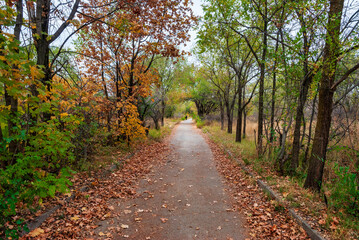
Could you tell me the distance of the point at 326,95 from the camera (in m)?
4.68

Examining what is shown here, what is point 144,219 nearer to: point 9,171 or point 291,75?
point 9,171

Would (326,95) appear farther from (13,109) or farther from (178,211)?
(13,109)

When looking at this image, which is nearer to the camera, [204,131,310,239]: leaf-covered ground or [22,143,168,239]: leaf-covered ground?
[22,143,168,239]: leaf-covered ground

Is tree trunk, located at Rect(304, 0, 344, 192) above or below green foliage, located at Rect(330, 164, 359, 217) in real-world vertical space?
above

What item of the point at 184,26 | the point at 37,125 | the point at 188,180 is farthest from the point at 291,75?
→ the point at 37,125

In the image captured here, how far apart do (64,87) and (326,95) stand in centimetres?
691

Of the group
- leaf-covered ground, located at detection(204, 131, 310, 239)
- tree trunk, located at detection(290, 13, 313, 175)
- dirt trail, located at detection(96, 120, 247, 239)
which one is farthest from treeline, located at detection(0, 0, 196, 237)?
tree trunk, located at detection(290, 13, 313, 175)

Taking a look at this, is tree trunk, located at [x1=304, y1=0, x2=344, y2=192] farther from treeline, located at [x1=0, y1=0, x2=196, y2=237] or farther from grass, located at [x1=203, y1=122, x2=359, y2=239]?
treeline, located at [x1=0, y1=0, x2=196, y2=237]

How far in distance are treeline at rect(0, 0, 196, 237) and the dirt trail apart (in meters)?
1.50

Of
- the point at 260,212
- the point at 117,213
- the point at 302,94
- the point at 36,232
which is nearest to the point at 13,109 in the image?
the point at 36,232

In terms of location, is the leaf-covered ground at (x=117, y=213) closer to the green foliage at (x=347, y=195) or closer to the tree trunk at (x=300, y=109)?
the green foliage at (x=347, y=195)

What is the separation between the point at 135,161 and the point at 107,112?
2.50m

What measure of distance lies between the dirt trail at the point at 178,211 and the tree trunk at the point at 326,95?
233 cm

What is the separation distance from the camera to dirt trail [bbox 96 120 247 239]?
3.66m
